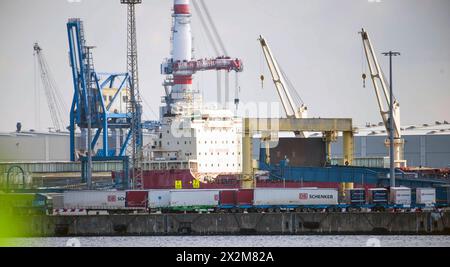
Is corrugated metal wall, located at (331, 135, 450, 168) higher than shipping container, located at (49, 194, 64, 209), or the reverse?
corrugated metal wall, located at (331, 135, 450, 168)

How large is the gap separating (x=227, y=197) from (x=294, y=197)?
4394 mm

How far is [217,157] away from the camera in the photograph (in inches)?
4700

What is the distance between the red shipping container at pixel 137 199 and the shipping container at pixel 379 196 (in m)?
14.9

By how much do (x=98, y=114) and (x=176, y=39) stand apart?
14.8 metres

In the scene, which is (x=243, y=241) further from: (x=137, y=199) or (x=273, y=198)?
(x=137, y=199)

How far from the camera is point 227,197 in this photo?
85000 millimetres

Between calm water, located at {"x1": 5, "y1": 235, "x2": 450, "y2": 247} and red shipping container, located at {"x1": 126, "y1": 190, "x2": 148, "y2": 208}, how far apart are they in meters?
6.07

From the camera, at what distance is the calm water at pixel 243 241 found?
71.2m

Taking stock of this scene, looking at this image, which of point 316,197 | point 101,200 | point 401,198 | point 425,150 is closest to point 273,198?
point 316,197

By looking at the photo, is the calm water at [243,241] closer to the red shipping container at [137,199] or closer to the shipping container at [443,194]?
the red shipping container at [137,199]

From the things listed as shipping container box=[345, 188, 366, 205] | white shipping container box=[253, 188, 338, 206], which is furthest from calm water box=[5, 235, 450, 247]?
shipping container box=[345, 188, 366, 205]

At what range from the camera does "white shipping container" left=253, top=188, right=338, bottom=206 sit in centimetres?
8431

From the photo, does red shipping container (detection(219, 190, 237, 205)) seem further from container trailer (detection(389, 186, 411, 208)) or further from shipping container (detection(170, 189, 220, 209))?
container trailer (detection(389, 186, 411, 208))
